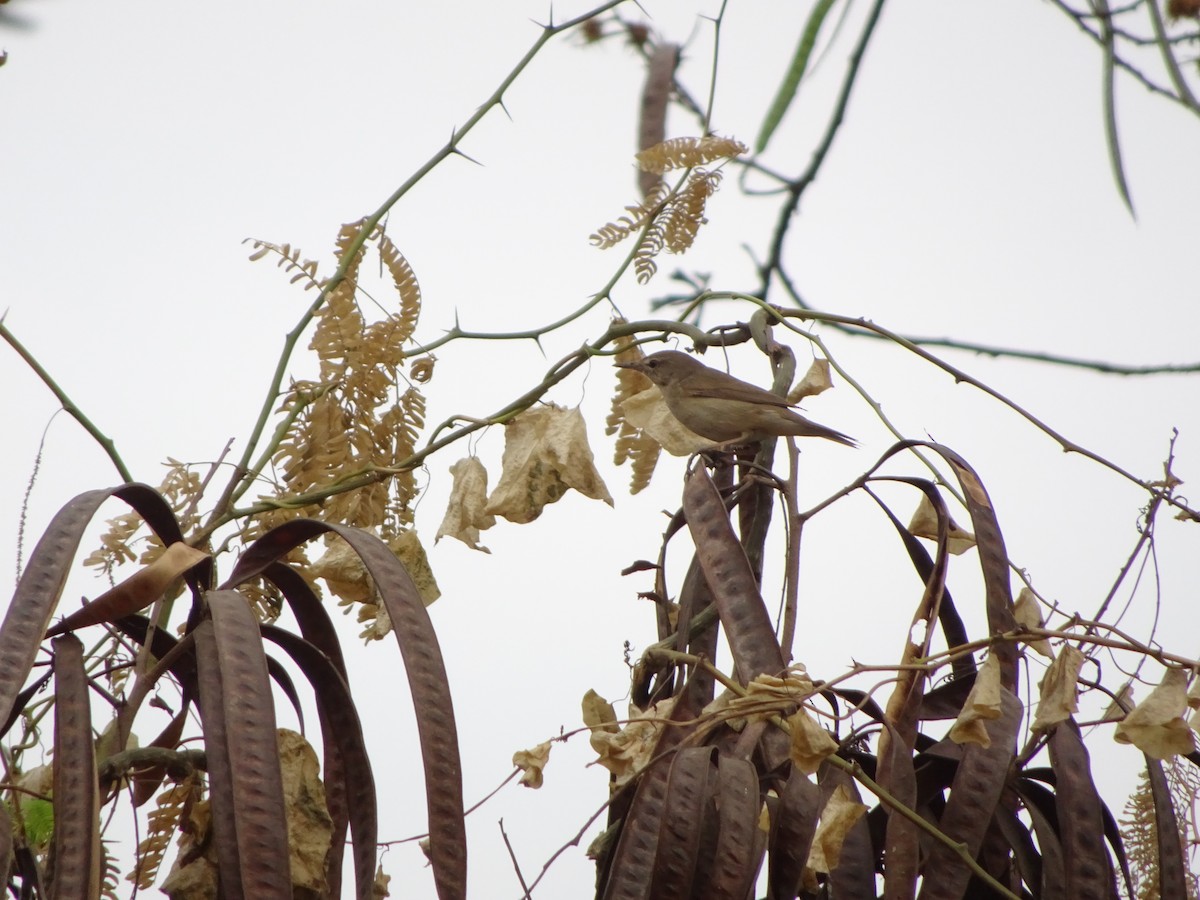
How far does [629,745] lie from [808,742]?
1.34ft

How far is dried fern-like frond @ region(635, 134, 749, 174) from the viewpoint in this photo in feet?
9.26

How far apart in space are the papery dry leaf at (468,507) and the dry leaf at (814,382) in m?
0.68

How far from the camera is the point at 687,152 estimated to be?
2.84 m

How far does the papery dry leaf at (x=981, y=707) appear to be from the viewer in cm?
164

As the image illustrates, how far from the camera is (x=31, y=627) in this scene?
149 cm

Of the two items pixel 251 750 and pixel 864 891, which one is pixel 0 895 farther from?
pixel 864 891

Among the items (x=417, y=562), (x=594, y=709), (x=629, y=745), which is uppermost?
(x=417, y=562)

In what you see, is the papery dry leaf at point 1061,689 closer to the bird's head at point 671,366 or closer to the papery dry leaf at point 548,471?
the papery dry leaf at point 548,471

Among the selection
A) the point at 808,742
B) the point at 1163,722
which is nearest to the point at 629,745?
Result: the point at 808,742

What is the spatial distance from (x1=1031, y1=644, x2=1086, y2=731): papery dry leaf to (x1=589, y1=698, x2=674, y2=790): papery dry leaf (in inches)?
22.5

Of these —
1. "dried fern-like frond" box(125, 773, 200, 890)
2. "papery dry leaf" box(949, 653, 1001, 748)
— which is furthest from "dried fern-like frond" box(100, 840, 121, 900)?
"papery dry leaf" box(949, 653, 1001, 748)

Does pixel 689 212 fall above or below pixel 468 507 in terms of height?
above

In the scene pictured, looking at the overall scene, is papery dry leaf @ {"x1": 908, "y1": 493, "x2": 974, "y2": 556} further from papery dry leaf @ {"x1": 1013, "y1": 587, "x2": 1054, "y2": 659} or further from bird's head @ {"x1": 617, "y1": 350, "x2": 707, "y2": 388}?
bird's head @ {"x1": 617, "y1": 350, "x2": 707, "y2": 388}

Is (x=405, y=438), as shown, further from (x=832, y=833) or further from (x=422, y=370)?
(x=832, y=833)
